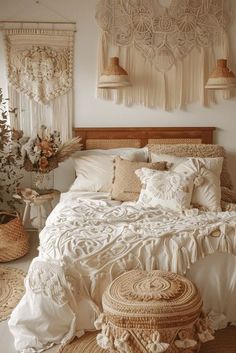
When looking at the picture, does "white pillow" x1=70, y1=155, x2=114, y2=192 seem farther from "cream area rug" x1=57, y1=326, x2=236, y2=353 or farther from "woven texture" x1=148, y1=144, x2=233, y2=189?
"cream area rug" x1=57, y1=326, x2=236, y2=353

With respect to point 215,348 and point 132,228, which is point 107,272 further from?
point 215,348

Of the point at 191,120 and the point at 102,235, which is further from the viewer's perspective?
the point at 191,120

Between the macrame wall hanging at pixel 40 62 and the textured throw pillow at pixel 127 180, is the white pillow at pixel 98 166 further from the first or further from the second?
the macrame wall hanging at pixel 40 62

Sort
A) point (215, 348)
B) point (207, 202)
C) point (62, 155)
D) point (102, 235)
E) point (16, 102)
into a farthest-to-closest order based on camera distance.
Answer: point (16, 102), point (62, 155), point (207, 202), point (102, 235), point (215, 348)

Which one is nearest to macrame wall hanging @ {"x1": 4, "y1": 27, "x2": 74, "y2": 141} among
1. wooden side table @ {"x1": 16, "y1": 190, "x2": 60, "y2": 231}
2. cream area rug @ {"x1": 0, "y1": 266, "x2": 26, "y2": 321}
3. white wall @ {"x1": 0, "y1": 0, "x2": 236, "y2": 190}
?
white wall @ {"x1": 0, "y1": 0, "x2": 236, "y2": 190}

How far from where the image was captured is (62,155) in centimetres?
372

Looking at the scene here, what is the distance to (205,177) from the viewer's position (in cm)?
322

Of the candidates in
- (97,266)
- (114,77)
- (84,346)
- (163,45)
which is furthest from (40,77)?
(84,346)

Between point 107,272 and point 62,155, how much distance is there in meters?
1.59

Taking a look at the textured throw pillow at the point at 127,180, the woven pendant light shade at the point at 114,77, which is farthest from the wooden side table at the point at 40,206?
the woven pendant light shade at the point at 114,77

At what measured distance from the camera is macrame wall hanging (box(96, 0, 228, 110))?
3.78 m

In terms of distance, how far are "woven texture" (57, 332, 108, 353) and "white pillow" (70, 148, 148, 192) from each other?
1.39m

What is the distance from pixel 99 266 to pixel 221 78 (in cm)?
209

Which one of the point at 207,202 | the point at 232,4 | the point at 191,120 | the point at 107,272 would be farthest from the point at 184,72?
the point at 107,272
